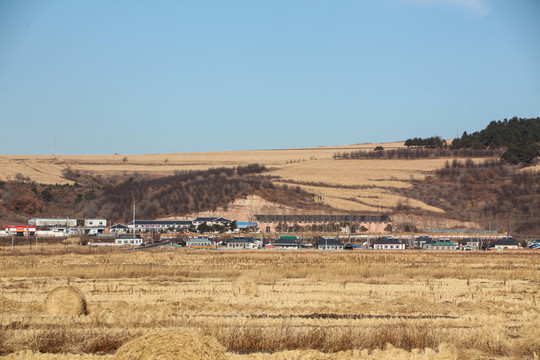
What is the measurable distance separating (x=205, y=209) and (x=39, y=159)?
77.1 m

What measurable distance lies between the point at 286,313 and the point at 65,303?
21.7ft

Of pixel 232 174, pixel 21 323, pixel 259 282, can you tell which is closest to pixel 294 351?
pixel 21 323

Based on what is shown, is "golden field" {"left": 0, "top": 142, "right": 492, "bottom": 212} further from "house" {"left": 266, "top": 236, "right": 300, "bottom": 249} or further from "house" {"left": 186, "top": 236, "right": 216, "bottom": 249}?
"house" {"left": 186, "top": 236, "right": 216, "bottom": 249}

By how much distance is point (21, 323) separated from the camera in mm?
16297

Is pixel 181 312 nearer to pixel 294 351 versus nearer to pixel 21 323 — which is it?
pixel 21 323

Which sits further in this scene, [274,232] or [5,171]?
[5,171]

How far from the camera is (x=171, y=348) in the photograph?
32.5 feet

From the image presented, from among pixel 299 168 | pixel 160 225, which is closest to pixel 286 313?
pixel 160 225

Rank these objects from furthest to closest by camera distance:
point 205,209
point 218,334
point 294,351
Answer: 1. point 205,209
2. point 218,334
3. point 294,351

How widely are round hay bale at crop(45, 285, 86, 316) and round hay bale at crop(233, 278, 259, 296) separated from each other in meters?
6.22

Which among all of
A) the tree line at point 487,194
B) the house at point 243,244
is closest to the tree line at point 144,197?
the tree line at point 487,194

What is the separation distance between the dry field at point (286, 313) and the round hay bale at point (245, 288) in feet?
0.16

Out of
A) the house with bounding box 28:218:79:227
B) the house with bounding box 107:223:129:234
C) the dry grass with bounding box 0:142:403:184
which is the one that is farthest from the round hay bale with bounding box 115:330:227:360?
the dry grass with bounding box 0:142:403:184

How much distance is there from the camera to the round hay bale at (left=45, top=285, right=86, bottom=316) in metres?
18.3
